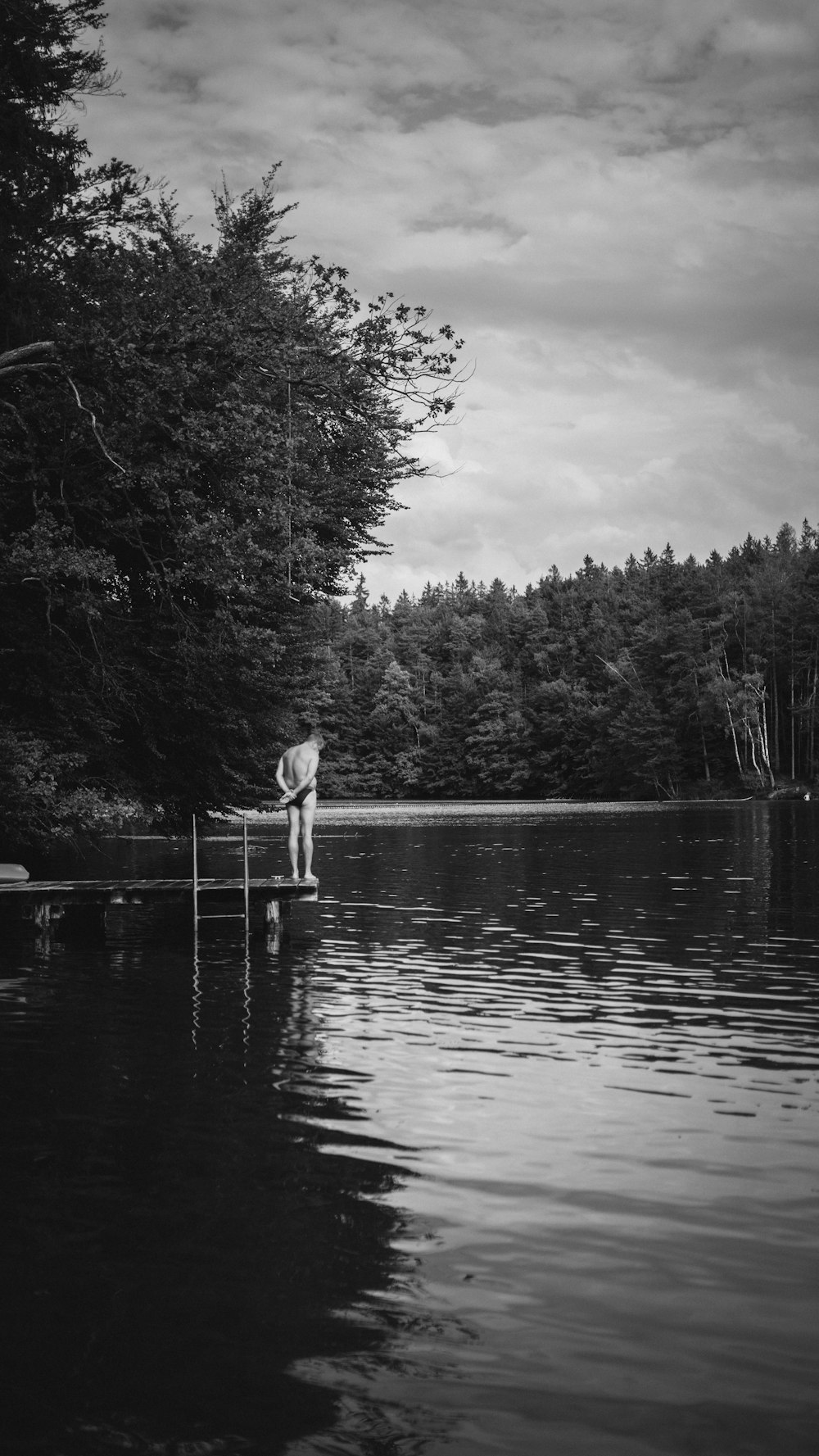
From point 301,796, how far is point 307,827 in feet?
2.68

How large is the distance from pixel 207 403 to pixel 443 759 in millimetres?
110432

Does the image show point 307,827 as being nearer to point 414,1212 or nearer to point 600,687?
point 414,1212

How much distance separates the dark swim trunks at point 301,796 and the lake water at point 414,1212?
14.4 ft

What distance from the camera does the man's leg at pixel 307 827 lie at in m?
18.9

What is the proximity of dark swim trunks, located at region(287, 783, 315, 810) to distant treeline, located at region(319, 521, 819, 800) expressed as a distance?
65.9 metres

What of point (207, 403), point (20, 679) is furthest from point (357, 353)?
point (20, 679)

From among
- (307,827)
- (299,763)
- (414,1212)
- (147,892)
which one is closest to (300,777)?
(299,763)

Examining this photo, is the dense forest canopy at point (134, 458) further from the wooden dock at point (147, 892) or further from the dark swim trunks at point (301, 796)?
the dark swim trunks at point (301, 796)

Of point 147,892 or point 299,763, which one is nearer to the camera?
point 299,763

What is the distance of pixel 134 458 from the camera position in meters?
18.1

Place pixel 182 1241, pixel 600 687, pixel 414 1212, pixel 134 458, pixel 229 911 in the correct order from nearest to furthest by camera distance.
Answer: pixel 182 1241 → pixel 414 1212 → pixel 134 458 → pixel 229 911 → pixel 600 687

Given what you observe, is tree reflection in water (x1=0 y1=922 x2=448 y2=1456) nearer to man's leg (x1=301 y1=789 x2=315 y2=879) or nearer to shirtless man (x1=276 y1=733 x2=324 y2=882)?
shirtless man (x1=276 y1=733 x2=324 y2=882)

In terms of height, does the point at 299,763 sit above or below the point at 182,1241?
above

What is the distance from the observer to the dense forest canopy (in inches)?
690
